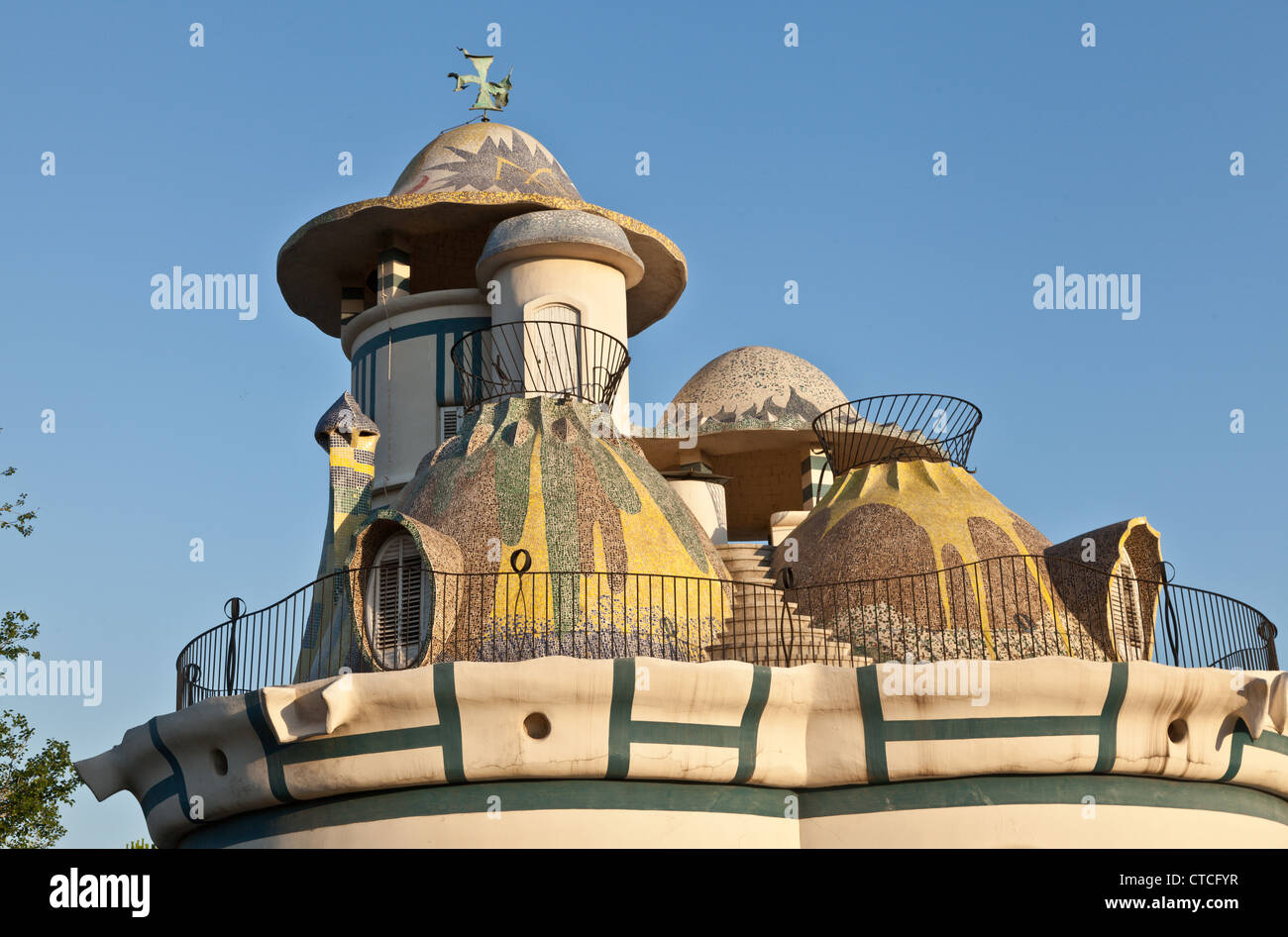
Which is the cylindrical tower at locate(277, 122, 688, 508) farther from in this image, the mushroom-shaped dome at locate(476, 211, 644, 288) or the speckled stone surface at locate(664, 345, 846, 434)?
the speckled stone surface at locate(664, 345, 846, 434)

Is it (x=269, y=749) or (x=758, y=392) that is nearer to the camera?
(x=269, y=749)

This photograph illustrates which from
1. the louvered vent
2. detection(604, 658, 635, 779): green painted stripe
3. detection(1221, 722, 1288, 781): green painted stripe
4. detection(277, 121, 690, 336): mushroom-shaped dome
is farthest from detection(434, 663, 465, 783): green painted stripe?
detection(277, 121, 690, 336): mushroom-shaped dome

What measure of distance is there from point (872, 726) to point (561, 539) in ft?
11.9

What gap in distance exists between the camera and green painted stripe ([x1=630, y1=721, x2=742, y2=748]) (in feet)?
46.3

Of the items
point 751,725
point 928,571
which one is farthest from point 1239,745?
point 751,725

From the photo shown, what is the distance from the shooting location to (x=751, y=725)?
14.5 m

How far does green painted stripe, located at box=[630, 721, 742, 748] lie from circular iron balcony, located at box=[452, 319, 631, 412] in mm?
5116

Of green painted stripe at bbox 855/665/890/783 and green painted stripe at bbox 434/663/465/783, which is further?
green painted stripe at bbox 855/665/890/783

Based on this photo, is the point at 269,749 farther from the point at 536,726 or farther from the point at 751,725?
the point at 751,725

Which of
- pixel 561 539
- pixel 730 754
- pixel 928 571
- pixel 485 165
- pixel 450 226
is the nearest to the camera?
pixel 730 754

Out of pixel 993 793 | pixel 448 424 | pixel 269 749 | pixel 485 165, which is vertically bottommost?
pixel 993 793

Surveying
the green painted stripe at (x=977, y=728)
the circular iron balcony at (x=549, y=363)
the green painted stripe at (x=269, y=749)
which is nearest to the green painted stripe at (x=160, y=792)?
the green painted stripe at (x=269, y=749)

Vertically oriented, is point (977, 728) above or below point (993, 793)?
above
